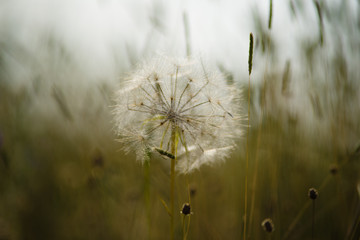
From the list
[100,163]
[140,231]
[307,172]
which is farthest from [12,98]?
[307,172]

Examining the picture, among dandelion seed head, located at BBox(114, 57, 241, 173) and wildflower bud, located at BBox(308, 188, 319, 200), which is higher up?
dandelion seed head, located at BBox(114, 57, 241, 173)

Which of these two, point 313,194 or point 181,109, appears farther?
point 181,109

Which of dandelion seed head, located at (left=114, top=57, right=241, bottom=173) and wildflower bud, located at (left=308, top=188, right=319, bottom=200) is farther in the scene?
dandelion seed head, located at (left=114, top=57, right=241, bottom=173)

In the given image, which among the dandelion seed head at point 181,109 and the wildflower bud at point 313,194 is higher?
the dandelion seed head at point 181,109

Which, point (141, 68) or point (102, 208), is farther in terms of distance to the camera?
point (102, 208)

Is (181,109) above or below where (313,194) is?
above

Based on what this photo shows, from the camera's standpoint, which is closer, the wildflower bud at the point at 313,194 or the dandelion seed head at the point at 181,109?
the wildflower bud at the point at 313,194

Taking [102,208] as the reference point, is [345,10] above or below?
Result: above

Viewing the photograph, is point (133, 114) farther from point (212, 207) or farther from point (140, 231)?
point (212, 207)
